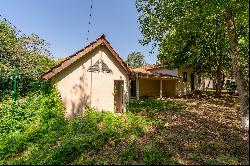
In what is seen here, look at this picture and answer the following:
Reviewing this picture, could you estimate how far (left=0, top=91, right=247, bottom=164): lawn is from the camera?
11680 mm

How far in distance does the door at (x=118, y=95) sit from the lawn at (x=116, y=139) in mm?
1857

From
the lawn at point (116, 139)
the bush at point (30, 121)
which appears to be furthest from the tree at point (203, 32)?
the bush at point (30, 121)

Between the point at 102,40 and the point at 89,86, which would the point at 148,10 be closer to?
the point at 102,40

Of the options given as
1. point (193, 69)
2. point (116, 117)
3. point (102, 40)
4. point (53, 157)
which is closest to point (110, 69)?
point (102, 40)

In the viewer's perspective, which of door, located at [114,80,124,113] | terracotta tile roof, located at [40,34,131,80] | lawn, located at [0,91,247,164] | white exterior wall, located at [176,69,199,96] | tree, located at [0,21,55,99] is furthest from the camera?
white exterior wall, located at [176,69,199,96]

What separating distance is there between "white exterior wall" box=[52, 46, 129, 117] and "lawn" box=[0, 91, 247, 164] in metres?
0.82

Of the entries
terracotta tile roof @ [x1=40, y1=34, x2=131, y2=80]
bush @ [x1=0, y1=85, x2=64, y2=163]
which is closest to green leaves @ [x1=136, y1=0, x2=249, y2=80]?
terracotta tile roof @ [x1=40, y1=34, x2=131, y2=80]

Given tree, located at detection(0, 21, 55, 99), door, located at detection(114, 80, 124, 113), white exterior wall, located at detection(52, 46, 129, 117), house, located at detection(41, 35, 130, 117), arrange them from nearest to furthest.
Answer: house, located at detection(41, 35, 130, 117) → white exterior wall, located at detection(52, 46, 129, 117) → door, located at detection(114, 80, 124, 113) → tree, located at detection(0, 21, 55, 99)

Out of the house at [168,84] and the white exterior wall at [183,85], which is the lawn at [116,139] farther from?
the white exterior wall at [183,85]

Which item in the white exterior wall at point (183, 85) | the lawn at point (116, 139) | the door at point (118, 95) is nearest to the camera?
the lawn at point (116, 139)

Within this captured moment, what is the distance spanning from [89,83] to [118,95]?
3692 millimetres

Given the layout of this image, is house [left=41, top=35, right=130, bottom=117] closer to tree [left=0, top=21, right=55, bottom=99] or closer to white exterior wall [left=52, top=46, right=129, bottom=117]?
white exterior wall [left=52, top=46, right=129, bottom=117]

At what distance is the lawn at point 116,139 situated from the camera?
1168cm

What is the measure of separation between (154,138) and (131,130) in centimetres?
162
